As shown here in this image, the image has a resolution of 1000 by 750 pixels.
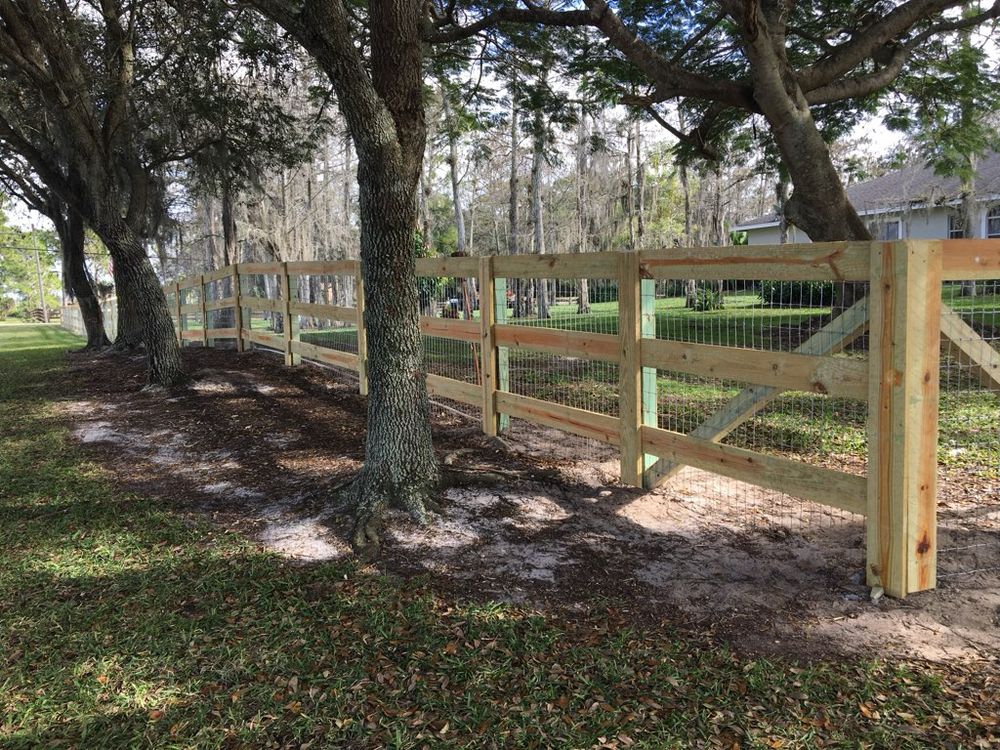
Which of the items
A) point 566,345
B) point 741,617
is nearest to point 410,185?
point 566,345

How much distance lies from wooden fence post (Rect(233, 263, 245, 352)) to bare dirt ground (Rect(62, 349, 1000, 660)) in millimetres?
5281

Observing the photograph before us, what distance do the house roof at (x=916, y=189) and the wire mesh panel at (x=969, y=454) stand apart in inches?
714

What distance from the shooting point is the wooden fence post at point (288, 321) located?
10312 millimetres

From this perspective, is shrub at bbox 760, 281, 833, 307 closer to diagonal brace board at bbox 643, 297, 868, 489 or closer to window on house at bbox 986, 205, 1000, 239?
diagonal brace board at bbox 643, 297, 868, 489

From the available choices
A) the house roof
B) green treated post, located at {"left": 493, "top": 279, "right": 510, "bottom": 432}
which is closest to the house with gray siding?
the house roof

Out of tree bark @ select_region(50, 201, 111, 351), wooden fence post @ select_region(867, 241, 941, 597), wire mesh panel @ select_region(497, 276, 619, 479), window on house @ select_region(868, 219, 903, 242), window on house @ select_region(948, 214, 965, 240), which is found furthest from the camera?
window on house @ select_region(868, 219, 903, 242)

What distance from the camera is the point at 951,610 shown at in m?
3.35

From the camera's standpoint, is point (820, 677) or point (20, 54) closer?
point (820, 677)

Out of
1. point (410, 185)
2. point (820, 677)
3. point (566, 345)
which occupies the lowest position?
point (820, 677)

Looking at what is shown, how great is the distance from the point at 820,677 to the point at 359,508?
283 centimetres

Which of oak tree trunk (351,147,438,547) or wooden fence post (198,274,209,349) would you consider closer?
oak tree trunk (351,147,438,547)

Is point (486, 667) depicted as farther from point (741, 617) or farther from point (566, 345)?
point (566, 345)

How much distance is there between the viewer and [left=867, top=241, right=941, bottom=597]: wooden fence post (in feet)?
10.5

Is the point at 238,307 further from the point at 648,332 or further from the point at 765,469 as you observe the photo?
the point at 765,469
